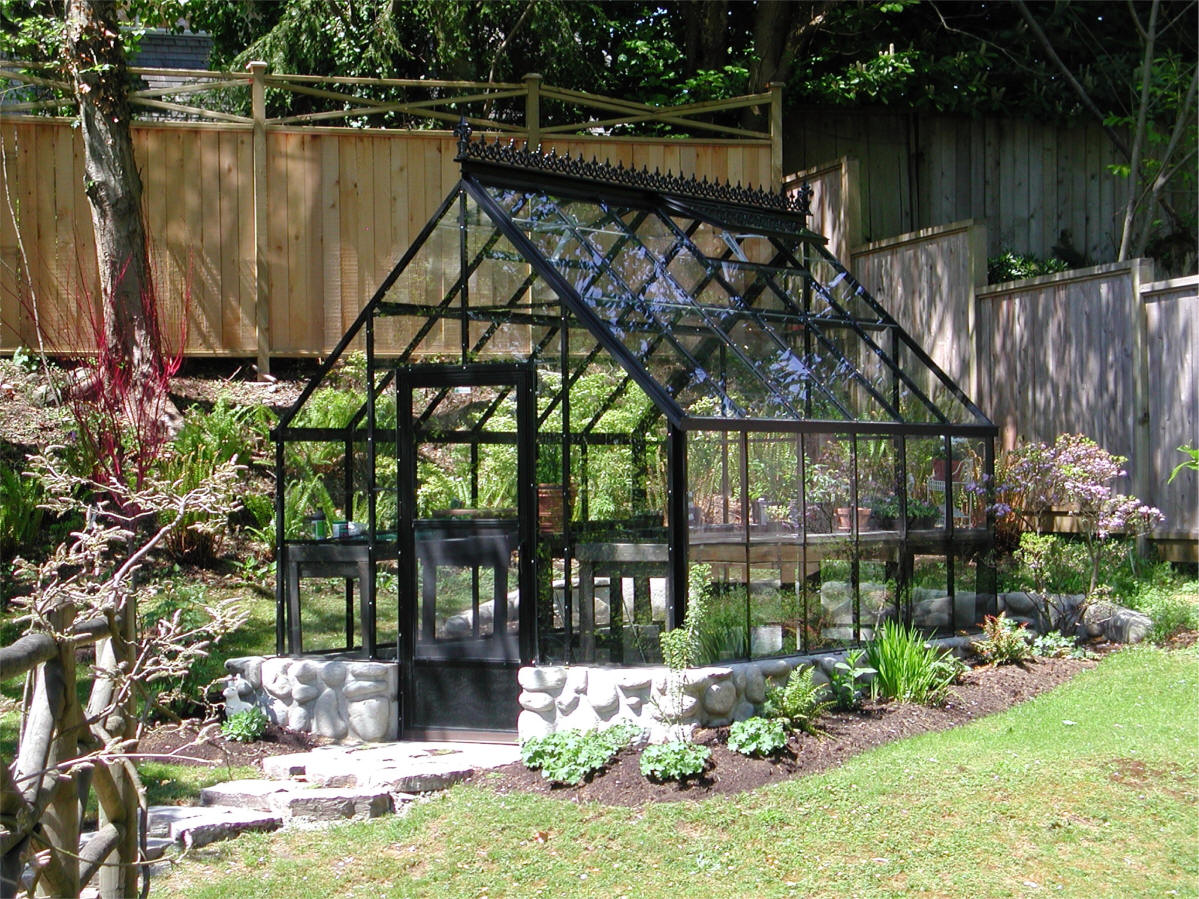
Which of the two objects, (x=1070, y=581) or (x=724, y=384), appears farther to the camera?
(x=1070, y=581)

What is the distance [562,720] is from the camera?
274 inches

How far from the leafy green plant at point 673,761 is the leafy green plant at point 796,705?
67 centimetres

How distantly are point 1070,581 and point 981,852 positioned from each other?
189 inches

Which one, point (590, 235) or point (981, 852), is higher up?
point (590, 235)

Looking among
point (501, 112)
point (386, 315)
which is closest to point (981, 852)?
point (386, 315)

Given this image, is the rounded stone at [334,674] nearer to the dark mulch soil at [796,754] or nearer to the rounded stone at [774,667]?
the dark mulch soil at [796,754]

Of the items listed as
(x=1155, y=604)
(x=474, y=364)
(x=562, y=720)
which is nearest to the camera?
(x=562, y=720)

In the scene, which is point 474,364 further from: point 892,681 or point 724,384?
point 892,681

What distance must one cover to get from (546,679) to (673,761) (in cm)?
104

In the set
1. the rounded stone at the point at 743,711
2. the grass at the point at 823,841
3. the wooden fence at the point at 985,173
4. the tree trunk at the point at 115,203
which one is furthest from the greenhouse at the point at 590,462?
the wooden fence at the point at 985,173

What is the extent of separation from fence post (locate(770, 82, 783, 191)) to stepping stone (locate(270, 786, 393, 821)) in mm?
8359

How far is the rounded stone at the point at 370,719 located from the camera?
747 cm

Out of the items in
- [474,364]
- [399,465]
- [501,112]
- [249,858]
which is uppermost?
[501,112]

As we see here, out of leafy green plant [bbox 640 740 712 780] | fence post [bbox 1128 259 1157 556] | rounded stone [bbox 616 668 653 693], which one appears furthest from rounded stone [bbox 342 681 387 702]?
fence post [bbox 1128 259 1157 556]
